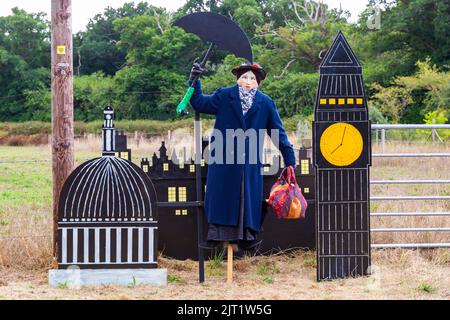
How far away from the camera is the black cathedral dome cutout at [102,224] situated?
5734 mm

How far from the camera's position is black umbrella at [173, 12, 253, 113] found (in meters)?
5.97

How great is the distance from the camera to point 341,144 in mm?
6016

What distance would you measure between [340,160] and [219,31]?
1.44 m

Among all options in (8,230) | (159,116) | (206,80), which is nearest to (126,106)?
(159,116)

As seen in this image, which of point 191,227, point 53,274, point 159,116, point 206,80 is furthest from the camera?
point 159,116

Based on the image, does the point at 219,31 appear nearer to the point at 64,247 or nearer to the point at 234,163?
the point at 234,163

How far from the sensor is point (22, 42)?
120 feet

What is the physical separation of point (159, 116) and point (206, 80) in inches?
153

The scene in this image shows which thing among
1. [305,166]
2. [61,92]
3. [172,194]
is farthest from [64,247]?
[305,166]

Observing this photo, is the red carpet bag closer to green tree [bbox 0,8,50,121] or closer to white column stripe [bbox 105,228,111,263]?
white column stripe [bbox 105,228,111,263]

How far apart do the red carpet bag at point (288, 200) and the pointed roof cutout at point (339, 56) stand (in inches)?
37.2

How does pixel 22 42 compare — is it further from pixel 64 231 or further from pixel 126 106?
pixel 64 231

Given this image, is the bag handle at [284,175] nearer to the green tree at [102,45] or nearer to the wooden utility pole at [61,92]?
the wooden utility pole at [61,92]

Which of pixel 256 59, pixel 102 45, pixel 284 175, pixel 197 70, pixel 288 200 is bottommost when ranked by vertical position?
pixel 288 200
